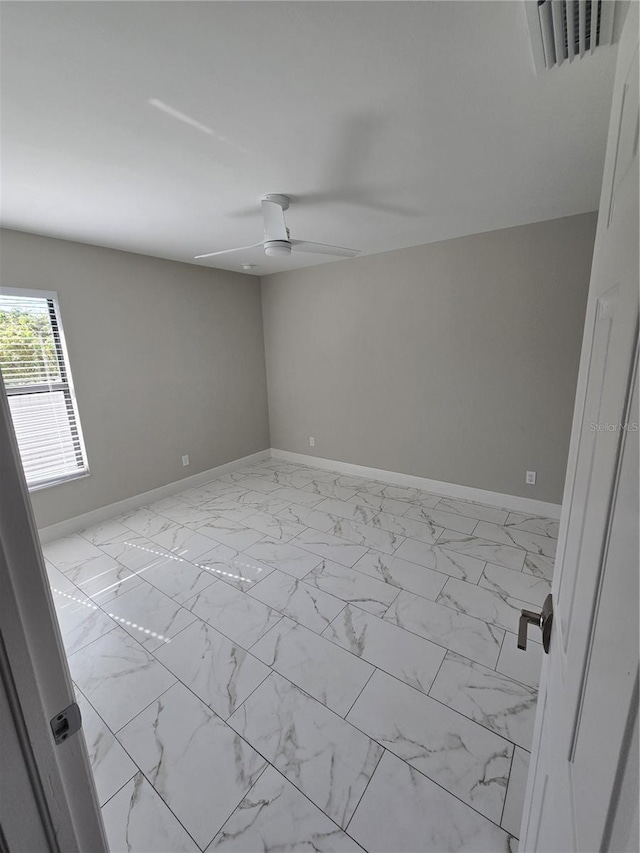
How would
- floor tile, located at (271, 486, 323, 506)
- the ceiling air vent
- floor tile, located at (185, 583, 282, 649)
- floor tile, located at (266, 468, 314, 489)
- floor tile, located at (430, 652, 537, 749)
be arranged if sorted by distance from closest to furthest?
the ceiling air vent < floor tile, located at (430, 652, 537, 749) < floor tile, located at (185, 583, 282, 649) < floor tile, located at (271, 486, 323, 506) < floor tile, located at (266, 468, 314, 489)

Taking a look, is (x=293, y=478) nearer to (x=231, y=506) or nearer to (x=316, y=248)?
(x=231, y=506)

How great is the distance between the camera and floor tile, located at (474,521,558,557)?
2670 mm

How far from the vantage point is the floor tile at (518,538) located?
2.67m

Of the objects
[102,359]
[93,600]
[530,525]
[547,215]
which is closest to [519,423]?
[530,525]

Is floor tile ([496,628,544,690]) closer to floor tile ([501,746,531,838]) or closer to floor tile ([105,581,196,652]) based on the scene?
floor tile ([501,746,531,838])

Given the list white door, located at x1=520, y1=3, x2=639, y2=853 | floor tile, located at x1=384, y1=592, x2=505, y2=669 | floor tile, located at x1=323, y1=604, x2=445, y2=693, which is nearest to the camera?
white door, located at x1=520, y1=3, x2=639, y2=853

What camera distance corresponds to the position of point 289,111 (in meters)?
1.42

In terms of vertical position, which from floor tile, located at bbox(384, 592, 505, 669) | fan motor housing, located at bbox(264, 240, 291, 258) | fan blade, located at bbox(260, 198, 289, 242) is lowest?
floor tile, located at bbox(384, 592, 505, 669)

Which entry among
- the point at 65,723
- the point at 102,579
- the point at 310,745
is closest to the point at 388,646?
the point at 310,745

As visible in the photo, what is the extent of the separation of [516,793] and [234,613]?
4.97ft

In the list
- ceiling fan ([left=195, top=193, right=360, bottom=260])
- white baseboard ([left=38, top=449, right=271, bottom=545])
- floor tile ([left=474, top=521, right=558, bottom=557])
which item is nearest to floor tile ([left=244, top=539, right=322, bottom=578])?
floor tile ([left=474, top=521, right=558, bottom=557])

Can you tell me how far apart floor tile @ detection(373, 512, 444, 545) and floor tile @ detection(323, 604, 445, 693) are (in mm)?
981

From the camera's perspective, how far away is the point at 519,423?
3150mm

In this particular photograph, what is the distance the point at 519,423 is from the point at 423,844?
9.29 ft
